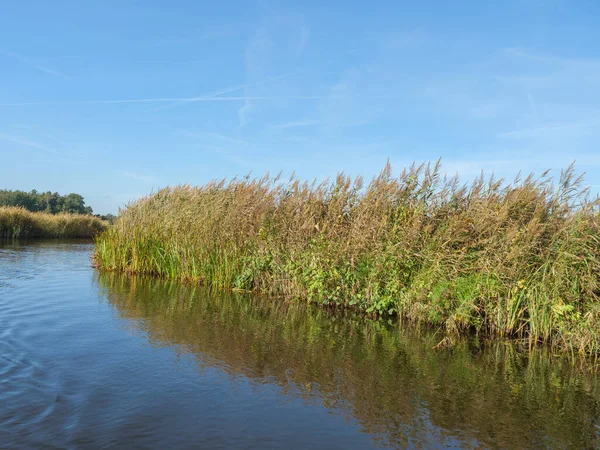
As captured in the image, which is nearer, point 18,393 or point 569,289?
point 18,393

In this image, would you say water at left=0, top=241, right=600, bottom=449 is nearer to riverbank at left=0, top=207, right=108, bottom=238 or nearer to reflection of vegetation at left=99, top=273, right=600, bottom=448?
reflection of vegetation at left=99, top=273, right=600, bottom=448

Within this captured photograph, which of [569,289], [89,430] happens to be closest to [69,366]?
[89,430]

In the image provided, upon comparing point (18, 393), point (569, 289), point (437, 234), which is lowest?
point (18, 393)

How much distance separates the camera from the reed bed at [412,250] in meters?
8.30

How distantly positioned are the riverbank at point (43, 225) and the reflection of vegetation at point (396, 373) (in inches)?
873

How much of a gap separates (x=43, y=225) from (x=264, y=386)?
34824mm

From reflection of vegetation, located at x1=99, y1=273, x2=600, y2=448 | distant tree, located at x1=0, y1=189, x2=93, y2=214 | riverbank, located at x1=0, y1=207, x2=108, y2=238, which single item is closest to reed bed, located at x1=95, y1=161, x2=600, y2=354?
reflection of vegetation, located at x1=99, y1=273, x2=600, y2=448

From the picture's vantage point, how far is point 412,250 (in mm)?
9977

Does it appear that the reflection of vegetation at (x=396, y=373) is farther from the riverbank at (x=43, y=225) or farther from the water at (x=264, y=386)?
the riverbank at (x=43, y=225)

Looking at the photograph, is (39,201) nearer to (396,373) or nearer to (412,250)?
(412,250)

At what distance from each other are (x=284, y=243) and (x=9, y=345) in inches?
277

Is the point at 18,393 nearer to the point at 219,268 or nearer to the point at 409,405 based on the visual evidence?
the point at 409,405

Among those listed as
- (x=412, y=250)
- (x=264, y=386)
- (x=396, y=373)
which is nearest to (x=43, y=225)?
(x=412, y=250)

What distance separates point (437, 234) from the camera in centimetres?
995
